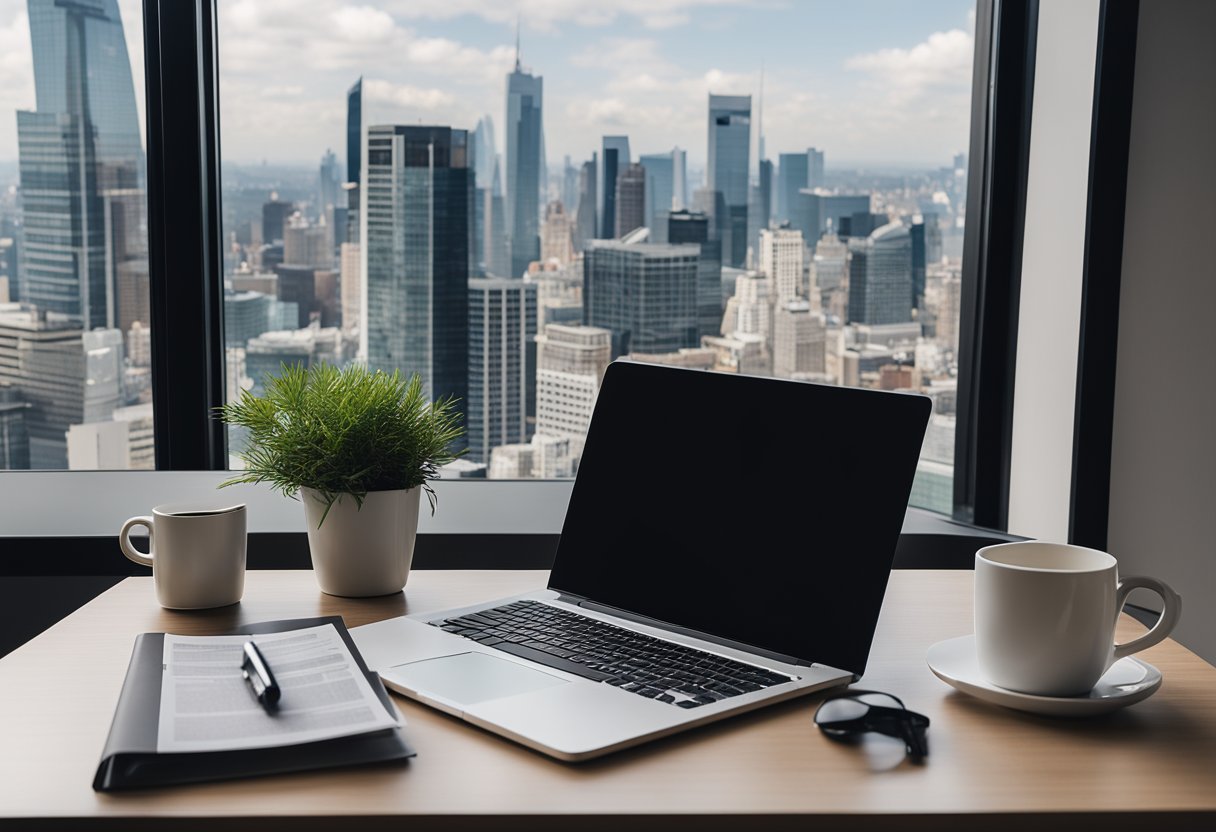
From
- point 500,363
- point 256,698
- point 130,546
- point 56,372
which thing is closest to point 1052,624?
point 256,698

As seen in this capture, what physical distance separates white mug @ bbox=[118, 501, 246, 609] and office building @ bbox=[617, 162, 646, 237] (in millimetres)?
937

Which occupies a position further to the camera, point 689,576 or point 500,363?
point 500,363

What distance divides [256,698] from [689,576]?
40 cm

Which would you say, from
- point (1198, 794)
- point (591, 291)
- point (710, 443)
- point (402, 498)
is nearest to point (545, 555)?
point (402, 498)

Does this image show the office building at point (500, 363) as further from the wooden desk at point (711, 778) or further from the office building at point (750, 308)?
the wooden desk at point (711, 778)

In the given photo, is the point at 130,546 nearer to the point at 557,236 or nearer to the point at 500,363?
the point at 500,363

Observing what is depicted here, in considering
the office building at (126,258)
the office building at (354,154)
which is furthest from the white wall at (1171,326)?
the office building at (126,258)

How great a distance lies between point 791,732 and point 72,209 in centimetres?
153

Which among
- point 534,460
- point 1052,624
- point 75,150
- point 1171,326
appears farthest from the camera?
point 534,460

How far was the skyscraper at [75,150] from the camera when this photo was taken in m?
1.78

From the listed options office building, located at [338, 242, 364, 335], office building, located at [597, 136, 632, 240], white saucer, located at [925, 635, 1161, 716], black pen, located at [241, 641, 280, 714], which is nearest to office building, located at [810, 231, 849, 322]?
office building, located at [597, 136, 632, 240]

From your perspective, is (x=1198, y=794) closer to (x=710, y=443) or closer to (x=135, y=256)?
(x=710, y=443)

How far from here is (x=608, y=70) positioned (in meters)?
1.84

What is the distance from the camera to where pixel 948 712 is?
33.9 inches
